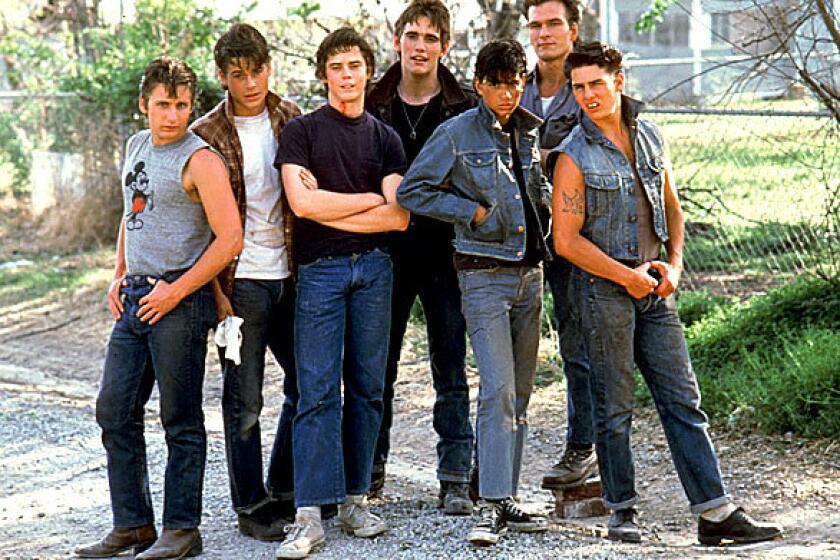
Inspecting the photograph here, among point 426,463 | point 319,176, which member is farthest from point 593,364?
point 426,463

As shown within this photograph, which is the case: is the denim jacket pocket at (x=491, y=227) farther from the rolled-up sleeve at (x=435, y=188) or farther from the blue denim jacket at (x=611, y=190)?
the blue denim jacket at (x=611, y=190)

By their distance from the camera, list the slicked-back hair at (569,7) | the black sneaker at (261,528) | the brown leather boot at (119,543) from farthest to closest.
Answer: the slicked-back hair at (569,7)
the black sneaker at (261,528)
the brown leather boot at (119,543)

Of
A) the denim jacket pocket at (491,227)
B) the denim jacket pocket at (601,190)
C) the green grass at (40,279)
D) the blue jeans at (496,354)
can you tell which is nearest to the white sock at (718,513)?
the blue jeans at (496,354)

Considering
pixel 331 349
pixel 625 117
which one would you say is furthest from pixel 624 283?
pixel 331 349

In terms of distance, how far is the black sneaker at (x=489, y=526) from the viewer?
4.98 metres

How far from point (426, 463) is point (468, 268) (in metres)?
2.23

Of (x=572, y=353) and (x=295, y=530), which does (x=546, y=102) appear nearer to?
(x=572, y=353)

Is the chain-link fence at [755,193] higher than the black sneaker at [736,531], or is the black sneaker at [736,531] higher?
the chain-link fence at [755,193]

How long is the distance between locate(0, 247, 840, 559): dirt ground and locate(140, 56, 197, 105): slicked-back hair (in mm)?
2001

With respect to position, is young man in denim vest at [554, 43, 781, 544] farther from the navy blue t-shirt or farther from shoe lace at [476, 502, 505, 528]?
the navy blue t-shirt

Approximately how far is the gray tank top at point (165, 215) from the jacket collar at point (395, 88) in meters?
0.92

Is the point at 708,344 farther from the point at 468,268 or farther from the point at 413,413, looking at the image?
the point at 468,268

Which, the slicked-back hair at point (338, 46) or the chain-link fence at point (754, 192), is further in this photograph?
the chain-link fence at point (754, 192)

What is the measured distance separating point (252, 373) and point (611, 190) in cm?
171
